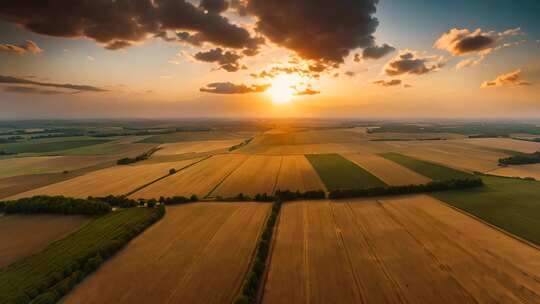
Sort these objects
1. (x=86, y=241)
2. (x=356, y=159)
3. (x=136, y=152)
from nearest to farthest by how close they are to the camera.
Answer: (x=86, y=241), (x=356, y=159), (x=136, y=152)

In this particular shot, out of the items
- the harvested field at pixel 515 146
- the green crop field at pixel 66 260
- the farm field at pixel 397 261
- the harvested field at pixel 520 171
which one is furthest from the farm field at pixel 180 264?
the harvested field at pixel 515 146

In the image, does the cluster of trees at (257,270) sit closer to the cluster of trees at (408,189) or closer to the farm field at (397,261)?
the farm field at (397,261)

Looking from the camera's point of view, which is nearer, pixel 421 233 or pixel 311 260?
pixel 311 260

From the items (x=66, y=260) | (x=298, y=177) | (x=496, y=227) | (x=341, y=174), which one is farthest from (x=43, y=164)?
(x=496, y=227)

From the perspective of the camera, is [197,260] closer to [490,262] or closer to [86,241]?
[86,241]

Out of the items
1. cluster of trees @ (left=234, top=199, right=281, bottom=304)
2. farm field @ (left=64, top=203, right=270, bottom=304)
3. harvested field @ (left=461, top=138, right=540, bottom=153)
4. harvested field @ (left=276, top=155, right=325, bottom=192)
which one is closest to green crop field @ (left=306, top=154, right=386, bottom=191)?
harvested field @ (left=276, top=155, right=325, bottom=192)

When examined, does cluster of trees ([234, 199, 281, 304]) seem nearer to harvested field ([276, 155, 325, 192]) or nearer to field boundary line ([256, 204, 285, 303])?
field boundary line ([256, 204, 285, 303])

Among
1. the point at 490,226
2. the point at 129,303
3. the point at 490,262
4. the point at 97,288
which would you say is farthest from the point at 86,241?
the point at 490,226
